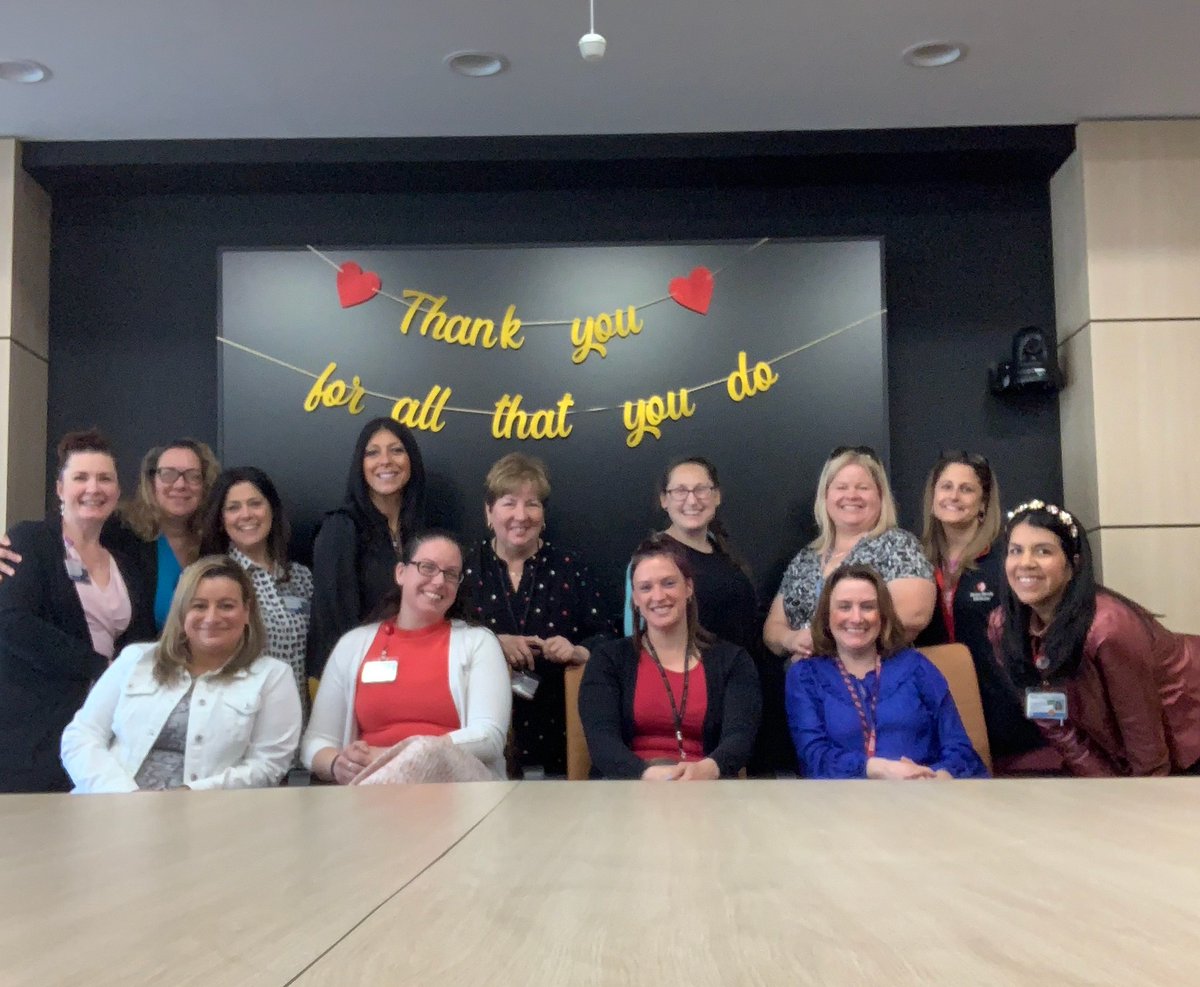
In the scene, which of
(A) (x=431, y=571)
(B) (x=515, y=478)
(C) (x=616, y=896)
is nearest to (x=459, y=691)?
(A) (x=431, y=571)

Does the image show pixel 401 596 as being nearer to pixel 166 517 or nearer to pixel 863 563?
pixel 166 517

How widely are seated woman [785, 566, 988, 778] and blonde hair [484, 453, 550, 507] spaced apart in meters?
1.00

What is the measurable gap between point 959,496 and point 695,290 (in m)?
1.37

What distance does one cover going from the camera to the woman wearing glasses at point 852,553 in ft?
11.3

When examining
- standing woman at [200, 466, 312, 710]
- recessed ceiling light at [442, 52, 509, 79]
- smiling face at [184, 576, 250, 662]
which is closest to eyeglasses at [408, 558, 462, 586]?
smiling face at [184, 576, 250, 662]

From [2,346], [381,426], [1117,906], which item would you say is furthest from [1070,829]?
[2,346]

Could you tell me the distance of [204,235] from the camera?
482 centimetres

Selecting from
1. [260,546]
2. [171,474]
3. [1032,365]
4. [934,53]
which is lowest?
[260,546]

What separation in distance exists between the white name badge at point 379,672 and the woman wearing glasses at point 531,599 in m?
0.46

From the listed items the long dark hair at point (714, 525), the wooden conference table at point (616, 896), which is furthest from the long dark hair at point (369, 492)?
the wooden conference table at point (616, 896)

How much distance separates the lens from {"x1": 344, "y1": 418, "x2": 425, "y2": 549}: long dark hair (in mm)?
3842

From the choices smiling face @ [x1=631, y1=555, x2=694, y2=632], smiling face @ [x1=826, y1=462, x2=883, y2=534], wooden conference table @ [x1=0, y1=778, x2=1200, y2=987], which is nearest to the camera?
wooden conference table @ [x1=0, y1=778, x2=1200, y2=987]

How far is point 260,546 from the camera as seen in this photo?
367 cm

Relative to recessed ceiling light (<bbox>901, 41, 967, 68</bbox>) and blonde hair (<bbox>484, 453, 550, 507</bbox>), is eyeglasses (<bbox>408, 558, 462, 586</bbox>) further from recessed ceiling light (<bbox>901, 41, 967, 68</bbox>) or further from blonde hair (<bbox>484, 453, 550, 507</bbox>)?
recessed ceiling light (<bbox>901, 41, 967, 68</bbox>)
